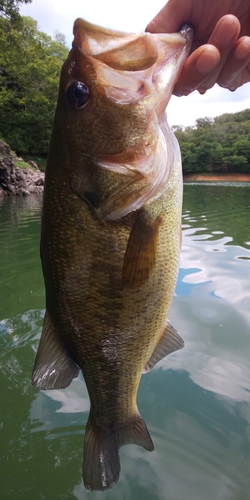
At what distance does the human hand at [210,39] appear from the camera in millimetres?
1810

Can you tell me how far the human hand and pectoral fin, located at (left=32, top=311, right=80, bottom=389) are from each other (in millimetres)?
1469

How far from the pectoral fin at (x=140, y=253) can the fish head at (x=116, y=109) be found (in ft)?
0.33

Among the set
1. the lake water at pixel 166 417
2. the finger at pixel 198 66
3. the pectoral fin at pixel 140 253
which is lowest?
the lake water at pixel 166 417

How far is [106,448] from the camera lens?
1950 millimetres

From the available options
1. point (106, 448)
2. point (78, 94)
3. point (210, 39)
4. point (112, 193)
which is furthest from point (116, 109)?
point (106, 448)

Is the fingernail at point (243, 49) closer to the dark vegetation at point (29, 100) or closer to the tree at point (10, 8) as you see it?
the tree at point (10, 8)

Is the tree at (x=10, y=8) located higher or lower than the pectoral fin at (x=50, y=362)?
higher

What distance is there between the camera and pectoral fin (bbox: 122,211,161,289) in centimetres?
157

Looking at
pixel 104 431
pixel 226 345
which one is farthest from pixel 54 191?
pixel 226 345

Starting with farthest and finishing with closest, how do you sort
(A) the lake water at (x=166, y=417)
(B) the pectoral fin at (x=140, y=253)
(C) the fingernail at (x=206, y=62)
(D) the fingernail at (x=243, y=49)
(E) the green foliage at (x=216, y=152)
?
1. (E) the green foliage at (x=216, y=152)
2. (A) the lake water at (x=166, y=417)
3. (D) the fingernail at (x=243, y=49)
4. (C) the fingernail at (x=206, y=62)
5. (B) the pectoral fin at (x=140, y=253)

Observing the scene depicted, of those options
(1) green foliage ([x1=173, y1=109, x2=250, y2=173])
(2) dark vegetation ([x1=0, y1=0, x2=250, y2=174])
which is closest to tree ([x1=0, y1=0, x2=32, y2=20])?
(2) dark vegetation ([x1=0, y1=0, x2=250, y2=174])

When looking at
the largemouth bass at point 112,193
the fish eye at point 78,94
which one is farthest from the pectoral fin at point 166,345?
the fish eye at point 78,94

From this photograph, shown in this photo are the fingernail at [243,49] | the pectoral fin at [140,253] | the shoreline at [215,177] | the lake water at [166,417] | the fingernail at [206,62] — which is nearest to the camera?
the pectoral fin at [140,253]

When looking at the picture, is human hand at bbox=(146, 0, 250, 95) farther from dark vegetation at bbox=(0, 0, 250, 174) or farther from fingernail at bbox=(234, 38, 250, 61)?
dark vegetation at bbox=(0, 0, 250, 174)
